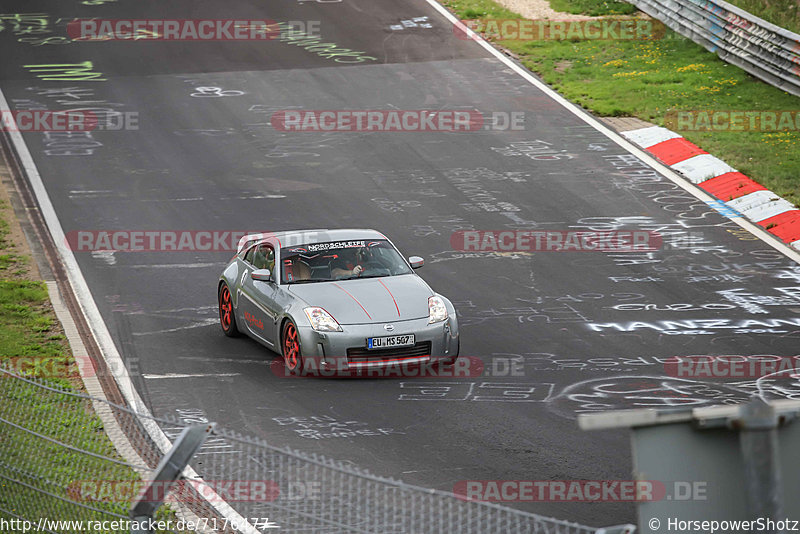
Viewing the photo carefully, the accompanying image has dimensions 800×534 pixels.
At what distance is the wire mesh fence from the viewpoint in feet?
21.5

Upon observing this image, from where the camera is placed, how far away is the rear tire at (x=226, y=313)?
13133mm

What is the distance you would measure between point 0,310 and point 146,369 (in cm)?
272

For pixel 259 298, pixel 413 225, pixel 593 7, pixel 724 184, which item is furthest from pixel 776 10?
pixel 259 298

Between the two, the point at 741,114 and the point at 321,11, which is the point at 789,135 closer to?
the point at 741,114

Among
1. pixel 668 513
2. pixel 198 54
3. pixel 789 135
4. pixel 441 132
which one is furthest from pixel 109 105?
pixel 668 513

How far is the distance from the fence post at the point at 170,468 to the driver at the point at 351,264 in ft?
23.2

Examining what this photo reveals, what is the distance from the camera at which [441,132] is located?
2198cm

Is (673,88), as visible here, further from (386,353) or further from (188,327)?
(386,353)

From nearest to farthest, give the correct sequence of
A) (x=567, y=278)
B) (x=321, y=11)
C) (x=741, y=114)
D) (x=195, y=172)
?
(x=567, y=278) < (x=195, y=172) < (x=741, y=114) < (x=321, y=11)

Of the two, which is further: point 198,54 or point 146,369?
point 198,54

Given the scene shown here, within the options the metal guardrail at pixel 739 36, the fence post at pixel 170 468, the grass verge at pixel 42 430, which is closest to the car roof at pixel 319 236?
the grass verge at pixel 42 430

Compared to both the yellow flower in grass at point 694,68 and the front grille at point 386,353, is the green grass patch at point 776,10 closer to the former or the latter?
the yellow flower in grass at point 694,68

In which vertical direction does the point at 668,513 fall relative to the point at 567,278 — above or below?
above

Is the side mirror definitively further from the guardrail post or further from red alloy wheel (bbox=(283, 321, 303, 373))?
the guardrail post
